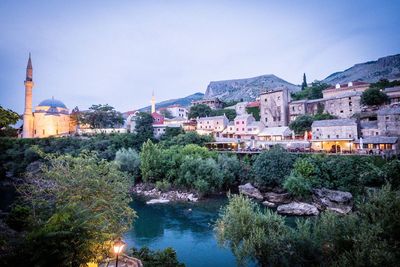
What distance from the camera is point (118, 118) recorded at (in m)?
67.2

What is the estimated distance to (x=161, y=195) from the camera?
3578 centimetres

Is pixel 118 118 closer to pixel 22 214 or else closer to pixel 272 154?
pixel 272 154

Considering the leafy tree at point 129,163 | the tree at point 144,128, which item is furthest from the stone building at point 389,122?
the tree at point 144,128

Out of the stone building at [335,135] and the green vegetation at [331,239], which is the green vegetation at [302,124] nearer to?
the stone building at [335,135]

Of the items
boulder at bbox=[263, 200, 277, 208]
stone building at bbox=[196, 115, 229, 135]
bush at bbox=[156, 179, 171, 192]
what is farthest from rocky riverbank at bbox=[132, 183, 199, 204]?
stone building at bbox=[196, 115, 229, 135]

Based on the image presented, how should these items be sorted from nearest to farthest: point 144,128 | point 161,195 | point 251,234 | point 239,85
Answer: point 251,234 → point 161,195 → point 144,128 → point 239,85

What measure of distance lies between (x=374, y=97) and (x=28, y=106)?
77.7m

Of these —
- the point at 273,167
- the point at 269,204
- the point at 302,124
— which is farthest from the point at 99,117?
the point at 269,204

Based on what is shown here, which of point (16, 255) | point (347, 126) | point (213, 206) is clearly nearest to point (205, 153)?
point (213, 206)

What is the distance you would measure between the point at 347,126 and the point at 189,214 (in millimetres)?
29113

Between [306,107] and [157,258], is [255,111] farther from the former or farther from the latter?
[157,258]

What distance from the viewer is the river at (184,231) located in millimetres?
18125

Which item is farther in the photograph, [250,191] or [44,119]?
[44,119]

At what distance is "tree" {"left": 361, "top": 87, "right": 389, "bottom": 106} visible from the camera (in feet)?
145
